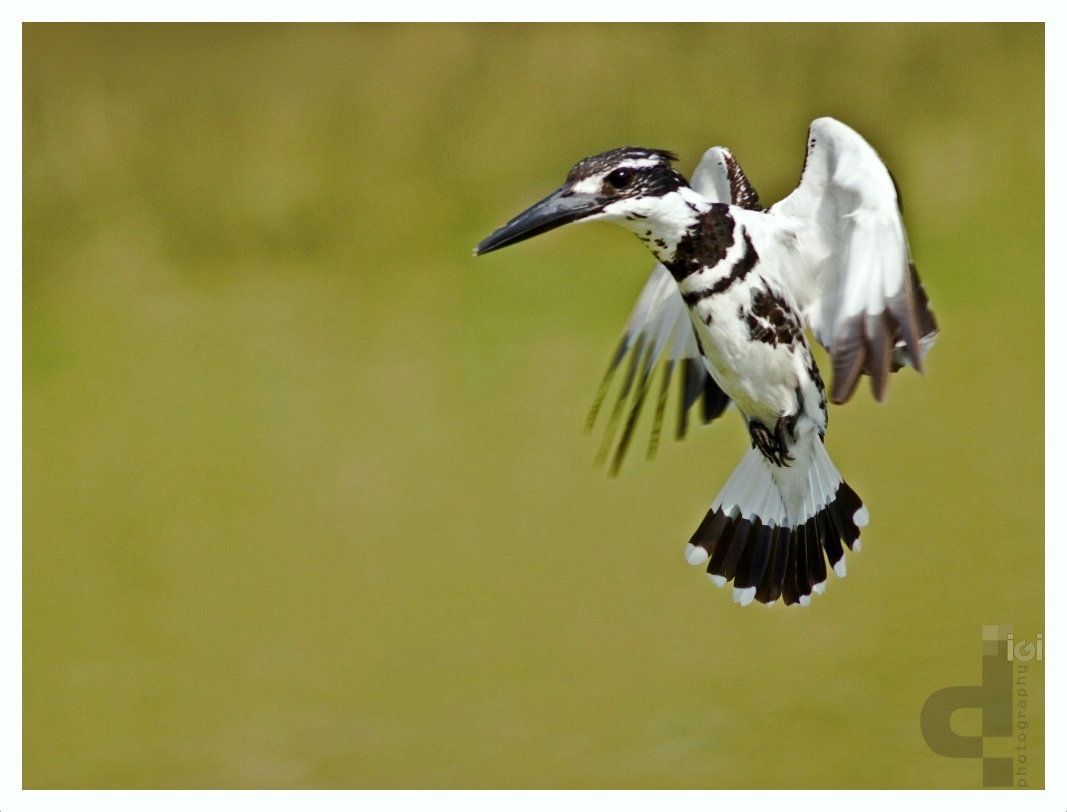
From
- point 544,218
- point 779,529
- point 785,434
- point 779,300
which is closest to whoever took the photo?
point 544,218

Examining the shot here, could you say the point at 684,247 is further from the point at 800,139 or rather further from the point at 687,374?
the point at 800,139

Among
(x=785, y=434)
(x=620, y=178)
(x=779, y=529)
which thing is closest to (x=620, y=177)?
(x=620, y=178)

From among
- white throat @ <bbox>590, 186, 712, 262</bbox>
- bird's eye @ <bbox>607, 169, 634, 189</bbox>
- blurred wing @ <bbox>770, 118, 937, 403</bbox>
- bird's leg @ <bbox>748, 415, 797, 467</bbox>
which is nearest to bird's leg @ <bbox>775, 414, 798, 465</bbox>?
bird's leg @ <bbox>748, 415, 797, 467</bbox>

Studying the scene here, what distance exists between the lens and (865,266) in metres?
1.34

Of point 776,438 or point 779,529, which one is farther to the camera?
point 779,529

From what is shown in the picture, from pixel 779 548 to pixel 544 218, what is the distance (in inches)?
23.9

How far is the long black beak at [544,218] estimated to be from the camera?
1.30m

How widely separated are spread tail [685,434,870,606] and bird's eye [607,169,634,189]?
443mm

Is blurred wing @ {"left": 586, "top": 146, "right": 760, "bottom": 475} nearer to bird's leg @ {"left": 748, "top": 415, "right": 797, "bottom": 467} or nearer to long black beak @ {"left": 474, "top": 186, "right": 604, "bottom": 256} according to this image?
bird's leg @ {"left": 748, "top": 415, "right": 797, "bottom": 467}

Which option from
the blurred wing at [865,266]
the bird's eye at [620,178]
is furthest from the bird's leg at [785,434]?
the bird's eye at [620,178]

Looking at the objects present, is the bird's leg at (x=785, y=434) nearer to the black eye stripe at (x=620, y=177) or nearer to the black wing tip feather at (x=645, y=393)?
the black wing tip feather at (x=645, y=393)

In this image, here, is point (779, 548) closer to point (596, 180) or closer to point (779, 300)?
point (779, 300)

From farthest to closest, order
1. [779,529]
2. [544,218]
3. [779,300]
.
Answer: [779,529] → [779,300] → [544,218]

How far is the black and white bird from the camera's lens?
132 centimetres
